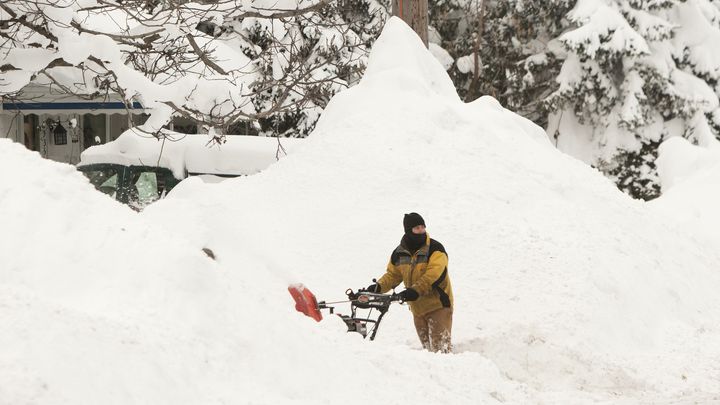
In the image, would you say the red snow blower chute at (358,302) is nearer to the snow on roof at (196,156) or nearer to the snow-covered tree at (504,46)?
the snow on roof at (196,156)

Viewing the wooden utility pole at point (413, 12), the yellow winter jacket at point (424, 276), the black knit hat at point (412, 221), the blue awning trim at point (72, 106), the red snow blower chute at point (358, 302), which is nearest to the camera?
the red snow blower chute at point (358, 302)

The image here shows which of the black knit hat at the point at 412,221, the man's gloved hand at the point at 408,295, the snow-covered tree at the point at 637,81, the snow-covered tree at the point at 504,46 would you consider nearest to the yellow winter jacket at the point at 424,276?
the man's gloved hand at the point at 408,295

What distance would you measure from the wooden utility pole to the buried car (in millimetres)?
2536

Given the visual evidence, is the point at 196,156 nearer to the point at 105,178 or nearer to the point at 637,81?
the point at 105,178

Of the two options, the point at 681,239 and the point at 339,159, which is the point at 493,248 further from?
the point at 681,239

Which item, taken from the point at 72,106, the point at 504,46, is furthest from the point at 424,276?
the point at 504,46

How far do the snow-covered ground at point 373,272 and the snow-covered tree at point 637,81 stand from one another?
523 cm

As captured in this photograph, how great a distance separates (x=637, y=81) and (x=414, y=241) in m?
14.4

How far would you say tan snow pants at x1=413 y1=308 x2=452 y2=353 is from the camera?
744cm

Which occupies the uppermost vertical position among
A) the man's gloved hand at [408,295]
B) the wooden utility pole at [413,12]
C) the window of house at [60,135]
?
the wooden utility pole at [413,12]

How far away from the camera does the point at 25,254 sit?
416 cm

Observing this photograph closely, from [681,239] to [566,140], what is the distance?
1063 centimetres

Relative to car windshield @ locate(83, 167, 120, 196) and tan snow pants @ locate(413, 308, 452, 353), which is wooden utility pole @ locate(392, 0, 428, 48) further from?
tan snow pants @ locate(413, 308, 452, 353)

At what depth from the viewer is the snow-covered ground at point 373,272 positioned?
13.3 feet
